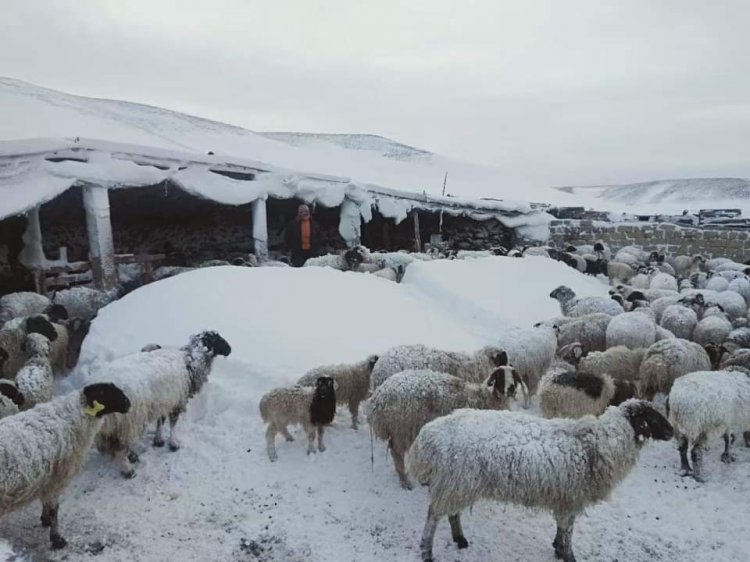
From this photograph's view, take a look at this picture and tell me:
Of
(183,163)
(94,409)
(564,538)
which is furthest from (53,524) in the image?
(183,163)

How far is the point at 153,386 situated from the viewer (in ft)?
18.4

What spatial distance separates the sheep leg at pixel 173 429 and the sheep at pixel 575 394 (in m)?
A: 3.85

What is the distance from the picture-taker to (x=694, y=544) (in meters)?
4.55

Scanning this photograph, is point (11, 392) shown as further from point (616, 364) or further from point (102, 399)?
point (616, 364)

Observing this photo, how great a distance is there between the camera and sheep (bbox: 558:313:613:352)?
863cm

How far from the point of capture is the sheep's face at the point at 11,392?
5402 millimetres

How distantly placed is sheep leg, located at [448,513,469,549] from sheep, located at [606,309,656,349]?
4881mm

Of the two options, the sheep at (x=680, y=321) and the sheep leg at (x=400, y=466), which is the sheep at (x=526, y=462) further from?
the sheep at (x=680, y=321)

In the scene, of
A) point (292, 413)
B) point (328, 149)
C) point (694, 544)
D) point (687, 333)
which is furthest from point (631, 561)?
point (328, 149)

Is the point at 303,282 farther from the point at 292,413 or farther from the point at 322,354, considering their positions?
the point at 292,413

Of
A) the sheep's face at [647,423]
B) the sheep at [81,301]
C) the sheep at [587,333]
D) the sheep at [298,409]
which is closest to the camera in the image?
the sheep's face at [647,423]

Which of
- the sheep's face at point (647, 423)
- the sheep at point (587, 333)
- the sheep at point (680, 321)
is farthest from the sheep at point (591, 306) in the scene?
the sheep's face at point (647, 423)

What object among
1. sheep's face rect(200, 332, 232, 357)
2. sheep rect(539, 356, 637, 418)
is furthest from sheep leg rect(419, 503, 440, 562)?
sheep's face rect(200, 332, 232, 357)

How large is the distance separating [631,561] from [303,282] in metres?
6.27
